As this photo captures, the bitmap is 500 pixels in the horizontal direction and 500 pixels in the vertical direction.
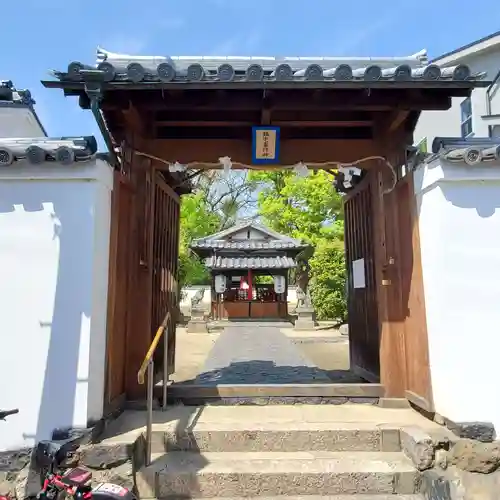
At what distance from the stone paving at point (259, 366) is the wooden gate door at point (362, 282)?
818 millimetres

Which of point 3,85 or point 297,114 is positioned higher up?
point 3,85

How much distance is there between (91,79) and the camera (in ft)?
14.0

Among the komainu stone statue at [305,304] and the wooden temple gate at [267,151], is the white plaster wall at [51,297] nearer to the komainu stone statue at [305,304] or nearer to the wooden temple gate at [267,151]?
the wooden temple gate at [267,151]

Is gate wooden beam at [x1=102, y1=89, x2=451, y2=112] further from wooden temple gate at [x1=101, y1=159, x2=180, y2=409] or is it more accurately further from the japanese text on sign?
wooden temple gate at [x1=101, y1=159, x2=180, y2=409]

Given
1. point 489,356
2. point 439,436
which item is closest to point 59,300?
point 439,436

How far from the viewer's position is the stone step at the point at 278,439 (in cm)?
436

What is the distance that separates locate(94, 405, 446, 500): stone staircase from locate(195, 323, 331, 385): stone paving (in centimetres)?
264

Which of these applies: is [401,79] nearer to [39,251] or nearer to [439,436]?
[439,436]

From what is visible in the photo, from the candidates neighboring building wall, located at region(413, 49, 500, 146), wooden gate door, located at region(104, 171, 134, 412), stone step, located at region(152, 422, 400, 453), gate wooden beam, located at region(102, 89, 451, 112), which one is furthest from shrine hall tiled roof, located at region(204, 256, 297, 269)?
stone step, located at region(152, 422, 400, 453)

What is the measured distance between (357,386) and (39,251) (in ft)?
13.2

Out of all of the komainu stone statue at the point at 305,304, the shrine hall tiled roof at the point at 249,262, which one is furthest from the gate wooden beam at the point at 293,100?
the shrine hall tiled roof at the point at 249,262

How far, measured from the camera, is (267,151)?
5484 mm

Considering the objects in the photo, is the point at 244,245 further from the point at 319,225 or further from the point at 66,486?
the point at 66,486

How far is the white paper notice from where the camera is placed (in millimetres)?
6568
